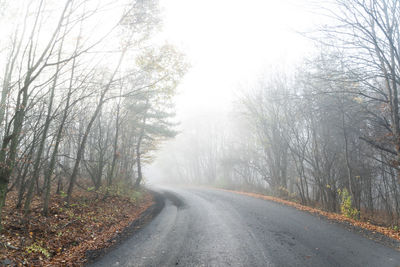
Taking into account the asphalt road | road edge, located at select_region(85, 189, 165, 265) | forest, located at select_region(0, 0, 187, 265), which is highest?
forest, located at select_region(0, 0, 187, 265)

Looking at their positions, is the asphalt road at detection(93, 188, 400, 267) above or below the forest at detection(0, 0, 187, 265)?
below

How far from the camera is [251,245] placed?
5.51m

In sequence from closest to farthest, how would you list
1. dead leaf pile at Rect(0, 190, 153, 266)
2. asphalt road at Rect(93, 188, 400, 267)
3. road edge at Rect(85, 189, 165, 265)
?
1. asphalt road at Rect(93, 188, 400, 267)
2. dead leaf pile at Rect(0, 190, 153, 266)
3. road edge at Rect(85, 189, 165, 265)

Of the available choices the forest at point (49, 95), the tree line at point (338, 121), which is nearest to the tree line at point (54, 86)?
the forest at point (49, 95)

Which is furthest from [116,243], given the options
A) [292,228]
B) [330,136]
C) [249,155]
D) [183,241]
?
[249,155]

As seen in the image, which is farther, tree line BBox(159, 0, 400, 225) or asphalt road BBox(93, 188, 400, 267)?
tree line BBox(159, 0, 400, 225)

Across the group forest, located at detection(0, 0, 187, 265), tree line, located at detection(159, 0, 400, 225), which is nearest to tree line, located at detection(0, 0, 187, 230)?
forest, located at detection(0, 0, 187, 265)

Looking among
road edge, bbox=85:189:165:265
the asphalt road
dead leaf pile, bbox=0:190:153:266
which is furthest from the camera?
road edge, bbox=85:189:165:265

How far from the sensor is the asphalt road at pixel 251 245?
4680 mm

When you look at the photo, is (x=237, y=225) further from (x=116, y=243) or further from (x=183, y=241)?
(x=116, y=243)

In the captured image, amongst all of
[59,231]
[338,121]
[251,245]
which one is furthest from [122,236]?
[338,121]

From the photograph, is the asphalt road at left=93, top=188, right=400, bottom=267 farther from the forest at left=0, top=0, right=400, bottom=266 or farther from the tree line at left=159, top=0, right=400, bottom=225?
the tree line at left=159, top=0, right=400, bottom=225

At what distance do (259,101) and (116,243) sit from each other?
14.6 m

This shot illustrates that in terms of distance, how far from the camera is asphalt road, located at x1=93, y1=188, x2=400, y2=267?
15.4 feet
